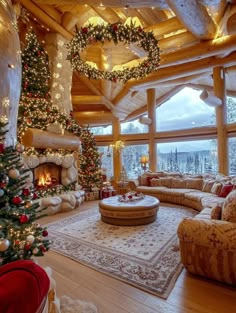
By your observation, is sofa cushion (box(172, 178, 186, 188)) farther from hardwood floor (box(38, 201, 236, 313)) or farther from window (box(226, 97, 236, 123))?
hardwood floor (box(38, 201, 236, 313))

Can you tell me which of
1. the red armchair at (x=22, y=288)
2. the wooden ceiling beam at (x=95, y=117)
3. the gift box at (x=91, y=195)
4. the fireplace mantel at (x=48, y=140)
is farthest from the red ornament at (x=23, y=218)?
the wooden ceiling beam at (x=95, y=117)

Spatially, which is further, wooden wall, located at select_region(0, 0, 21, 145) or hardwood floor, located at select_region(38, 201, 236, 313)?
wooden wall, located at select_region(0, 0, 21, 145)

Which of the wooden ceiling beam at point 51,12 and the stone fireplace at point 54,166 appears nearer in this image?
the stone fireplace at point 54,166

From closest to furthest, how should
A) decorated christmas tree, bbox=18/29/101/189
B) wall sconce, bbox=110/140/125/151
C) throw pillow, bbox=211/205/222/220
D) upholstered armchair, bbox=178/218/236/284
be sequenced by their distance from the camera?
1. upholstered armchair, bbox=178/218/236/284
2. throw pillow, bbox=211/205/222/220
3. decorated christmas tree, bbox=18/29/101/189
4. wall sconce, bbox=110/140/125/151

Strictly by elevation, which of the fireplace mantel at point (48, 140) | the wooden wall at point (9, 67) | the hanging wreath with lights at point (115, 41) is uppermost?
the hanging wreath with lights at point (115, 41)

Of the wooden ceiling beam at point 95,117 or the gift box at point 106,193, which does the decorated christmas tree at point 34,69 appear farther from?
the gift box at point 106,193

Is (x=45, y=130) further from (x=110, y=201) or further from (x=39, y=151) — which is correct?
(x=110, y=201)

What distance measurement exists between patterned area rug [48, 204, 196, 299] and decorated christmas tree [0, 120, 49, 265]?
3.69 ft

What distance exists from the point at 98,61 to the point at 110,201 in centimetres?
555

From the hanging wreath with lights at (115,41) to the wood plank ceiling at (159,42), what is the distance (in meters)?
0.42

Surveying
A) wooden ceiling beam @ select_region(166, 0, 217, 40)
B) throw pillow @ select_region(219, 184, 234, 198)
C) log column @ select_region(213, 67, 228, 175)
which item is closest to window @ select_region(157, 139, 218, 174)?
log column @ select_region(213, 67, 228, 175)

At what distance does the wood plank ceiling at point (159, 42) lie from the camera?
4.21 meters

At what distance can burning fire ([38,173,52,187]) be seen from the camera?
5.89 meters

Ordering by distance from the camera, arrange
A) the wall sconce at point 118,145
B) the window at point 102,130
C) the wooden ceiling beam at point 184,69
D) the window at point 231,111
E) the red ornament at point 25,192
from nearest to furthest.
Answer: the red ornament at point 25,192 → the wooden ceiling beam at point 184,69 → the window at point 231,111 → the wall sconce at point 118,145 → the window at point 102,130
